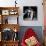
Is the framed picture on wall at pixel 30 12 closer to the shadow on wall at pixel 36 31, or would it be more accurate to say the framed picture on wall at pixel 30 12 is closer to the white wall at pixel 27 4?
the white wall at pixel 27 4

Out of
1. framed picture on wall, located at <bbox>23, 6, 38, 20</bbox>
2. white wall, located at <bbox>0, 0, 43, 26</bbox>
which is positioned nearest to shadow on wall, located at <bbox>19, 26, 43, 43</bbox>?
white wall, located at <bbox>0, 0, 43, 26</bbox>

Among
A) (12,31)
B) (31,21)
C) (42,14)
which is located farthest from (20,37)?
(42,14)

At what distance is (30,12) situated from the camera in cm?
482

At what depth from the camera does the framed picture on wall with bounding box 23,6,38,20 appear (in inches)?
190

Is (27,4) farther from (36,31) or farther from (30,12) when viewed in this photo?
(36,31)

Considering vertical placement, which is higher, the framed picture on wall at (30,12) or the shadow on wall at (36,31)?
the framed picture on wall at (30,12)

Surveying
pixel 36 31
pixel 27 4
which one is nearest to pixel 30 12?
pixel 27 4

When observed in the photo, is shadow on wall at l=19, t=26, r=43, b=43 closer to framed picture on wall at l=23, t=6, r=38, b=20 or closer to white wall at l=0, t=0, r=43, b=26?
white wall at l=0, t=0, r=43, b=26

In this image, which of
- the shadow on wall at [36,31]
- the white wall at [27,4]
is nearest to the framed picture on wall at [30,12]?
the white wall at [27,4]

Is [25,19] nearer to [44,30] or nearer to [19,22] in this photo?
[19,22]

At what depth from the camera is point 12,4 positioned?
484cm

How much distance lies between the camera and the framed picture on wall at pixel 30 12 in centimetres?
482

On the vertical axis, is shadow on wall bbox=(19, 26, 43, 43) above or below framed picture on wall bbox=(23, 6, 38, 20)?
below

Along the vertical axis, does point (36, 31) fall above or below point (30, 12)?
below
